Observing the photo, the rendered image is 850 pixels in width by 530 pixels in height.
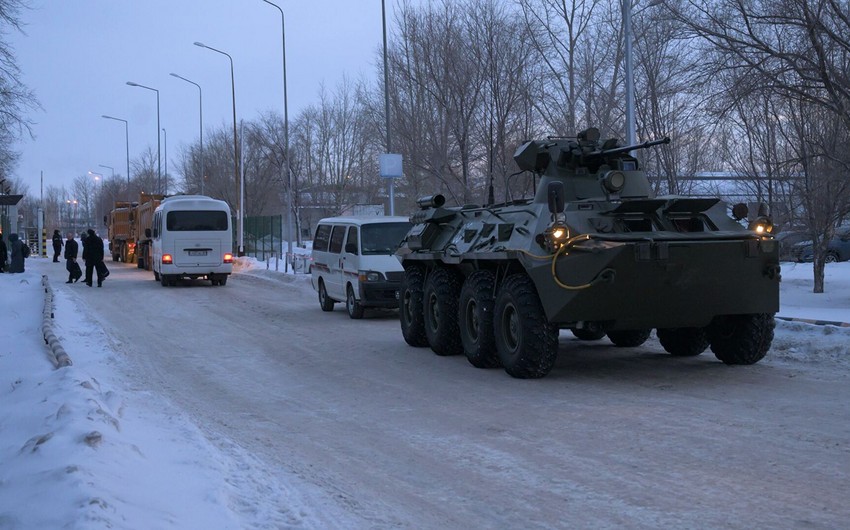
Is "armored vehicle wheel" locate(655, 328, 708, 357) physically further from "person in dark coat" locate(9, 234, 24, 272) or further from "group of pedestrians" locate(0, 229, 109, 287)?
"person in dark coat" locate(9, 234, 24, 272)

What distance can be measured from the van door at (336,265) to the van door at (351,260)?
21 centimetres

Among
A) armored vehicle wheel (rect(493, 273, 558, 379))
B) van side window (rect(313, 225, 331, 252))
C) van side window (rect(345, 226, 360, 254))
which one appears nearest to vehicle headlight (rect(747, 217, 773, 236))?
armored vehicle wheel (rect(493, 273, 558, 379))

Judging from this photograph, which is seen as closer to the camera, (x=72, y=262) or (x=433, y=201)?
(x=433, y=201)

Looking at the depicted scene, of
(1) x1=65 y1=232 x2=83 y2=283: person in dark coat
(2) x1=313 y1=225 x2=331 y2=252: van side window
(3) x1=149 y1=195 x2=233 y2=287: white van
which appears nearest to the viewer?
(2) x1=313 y1=225 x2=331 y2=252: van side window

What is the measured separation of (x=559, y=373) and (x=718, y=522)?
5528mm

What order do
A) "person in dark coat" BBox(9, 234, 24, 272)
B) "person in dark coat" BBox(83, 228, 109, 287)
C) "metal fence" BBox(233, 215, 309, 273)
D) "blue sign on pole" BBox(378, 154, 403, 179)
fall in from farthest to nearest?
"metal fence" BBox(233, 215, 309, 273) < "person in dark coat" BBox(9, 234, 24, 272) < "person in dark coat" BBox(83, 228, 109, 287) < "blue sign on pole" BBox(378, 154, 403, 179)

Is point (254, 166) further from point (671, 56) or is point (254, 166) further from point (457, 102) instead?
point (671, 56)

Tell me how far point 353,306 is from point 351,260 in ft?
2.86

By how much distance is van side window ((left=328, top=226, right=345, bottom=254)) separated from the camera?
1894 centimetres

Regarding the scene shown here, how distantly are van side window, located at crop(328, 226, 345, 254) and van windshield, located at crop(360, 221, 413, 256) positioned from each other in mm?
830

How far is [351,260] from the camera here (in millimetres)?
18141

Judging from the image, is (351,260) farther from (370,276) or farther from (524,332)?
(524,332)

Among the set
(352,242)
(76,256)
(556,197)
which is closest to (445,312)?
(556,197)

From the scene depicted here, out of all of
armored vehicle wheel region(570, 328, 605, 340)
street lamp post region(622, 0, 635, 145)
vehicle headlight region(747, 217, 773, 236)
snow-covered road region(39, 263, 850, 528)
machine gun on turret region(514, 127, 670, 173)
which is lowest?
snow-covered road region(39, 263, 850, 528)
